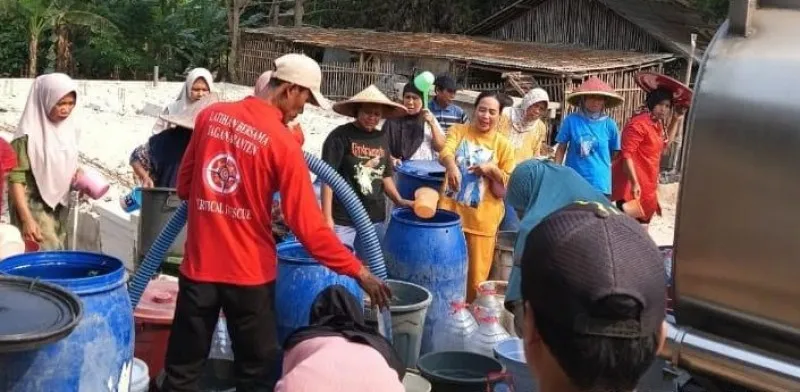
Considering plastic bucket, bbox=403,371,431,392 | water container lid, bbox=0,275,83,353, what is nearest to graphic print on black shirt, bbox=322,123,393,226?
plastic bucket, bbox=403,371,431,392

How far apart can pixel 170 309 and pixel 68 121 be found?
5.13 ft

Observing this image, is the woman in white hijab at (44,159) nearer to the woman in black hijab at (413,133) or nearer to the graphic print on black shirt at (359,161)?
the graphic print on black shirt at (359,161)

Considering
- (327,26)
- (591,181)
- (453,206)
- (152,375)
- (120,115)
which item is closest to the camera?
(152,375)

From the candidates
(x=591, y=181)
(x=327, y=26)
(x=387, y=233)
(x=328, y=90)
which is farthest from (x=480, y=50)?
(x=387, y=233)

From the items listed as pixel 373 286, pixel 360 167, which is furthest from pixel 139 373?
pixel 360 167

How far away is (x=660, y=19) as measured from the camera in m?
24.2

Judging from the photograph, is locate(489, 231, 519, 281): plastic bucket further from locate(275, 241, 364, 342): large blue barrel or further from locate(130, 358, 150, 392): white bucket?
locate(130, 358, 150, 392): white bucket

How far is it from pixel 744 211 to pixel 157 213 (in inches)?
154

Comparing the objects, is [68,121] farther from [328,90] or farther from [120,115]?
[328,90]

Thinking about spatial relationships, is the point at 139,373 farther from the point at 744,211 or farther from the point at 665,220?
the point at 665,220

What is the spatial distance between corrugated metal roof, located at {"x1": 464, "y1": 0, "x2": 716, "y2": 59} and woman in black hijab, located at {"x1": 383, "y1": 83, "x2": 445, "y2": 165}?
49.2 ft

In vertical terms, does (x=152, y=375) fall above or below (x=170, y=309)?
below

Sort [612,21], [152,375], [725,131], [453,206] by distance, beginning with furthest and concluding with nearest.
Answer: [612,21], [453,206], [152,375], [725,131]

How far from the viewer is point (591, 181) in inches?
262
